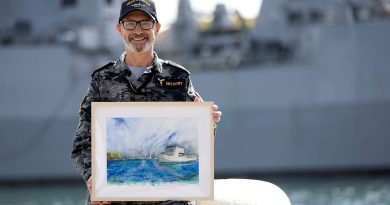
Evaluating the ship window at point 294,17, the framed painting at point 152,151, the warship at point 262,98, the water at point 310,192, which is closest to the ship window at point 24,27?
the warship at point 262,98

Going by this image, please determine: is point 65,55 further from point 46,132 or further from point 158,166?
point 158,166

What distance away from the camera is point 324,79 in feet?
64.4

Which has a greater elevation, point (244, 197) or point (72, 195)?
point (244, 197)

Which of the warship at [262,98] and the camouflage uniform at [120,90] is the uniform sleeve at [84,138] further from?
the warship at [262,98]

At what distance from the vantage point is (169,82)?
2623mm

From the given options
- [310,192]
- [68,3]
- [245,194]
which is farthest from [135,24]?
[68,3]

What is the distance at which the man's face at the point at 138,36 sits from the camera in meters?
2.55

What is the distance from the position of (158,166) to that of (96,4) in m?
19.5

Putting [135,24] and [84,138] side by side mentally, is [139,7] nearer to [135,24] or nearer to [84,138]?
[135,24]

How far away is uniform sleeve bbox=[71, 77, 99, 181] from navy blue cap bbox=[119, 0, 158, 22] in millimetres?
252

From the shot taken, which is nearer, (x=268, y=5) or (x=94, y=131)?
(x=94, y=131)

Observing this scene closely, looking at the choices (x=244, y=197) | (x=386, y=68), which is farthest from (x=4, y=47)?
(x=244, y=197)

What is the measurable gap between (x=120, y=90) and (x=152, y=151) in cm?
22

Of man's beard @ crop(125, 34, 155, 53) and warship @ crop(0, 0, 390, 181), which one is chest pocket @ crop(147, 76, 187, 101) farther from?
warship @ crop(0, 0, 390, 181)
